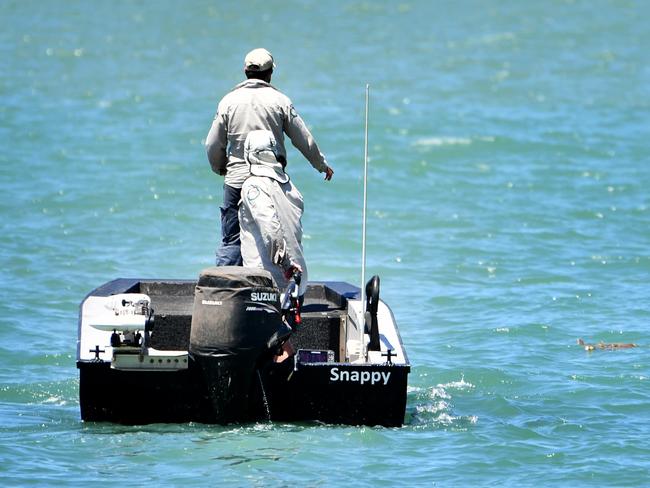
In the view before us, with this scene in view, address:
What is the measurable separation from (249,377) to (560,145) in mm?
14935

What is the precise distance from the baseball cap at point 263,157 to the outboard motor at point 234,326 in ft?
2.48

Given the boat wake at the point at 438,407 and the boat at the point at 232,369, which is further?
the boat wake at the point at 438,407

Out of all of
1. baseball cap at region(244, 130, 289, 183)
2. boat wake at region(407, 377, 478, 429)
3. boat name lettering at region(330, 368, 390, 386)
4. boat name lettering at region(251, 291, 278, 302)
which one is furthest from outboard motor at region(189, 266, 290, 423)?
boat wake at region(407, 377, 478, 429)

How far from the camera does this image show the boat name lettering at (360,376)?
311 inches

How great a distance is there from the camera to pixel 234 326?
300 inches

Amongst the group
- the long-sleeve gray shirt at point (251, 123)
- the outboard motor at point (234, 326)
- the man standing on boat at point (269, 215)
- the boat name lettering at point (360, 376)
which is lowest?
the boat name lettering at point (360, 376)

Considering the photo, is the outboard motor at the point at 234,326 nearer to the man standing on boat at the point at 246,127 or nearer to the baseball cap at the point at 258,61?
the man standing on boat at the point at 246,127

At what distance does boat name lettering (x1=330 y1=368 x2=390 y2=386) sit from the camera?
7.91m

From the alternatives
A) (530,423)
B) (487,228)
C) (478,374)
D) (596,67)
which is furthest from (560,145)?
(530,423)

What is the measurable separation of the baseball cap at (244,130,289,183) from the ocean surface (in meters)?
1.41

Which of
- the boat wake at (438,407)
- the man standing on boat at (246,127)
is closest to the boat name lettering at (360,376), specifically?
the boat wake at (438,407)

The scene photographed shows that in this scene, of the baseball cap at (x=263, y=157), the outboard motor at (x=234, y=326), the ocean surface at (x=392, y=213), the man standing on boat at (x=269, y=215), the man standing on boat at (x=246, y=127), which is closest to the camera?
the outboard motor at (x=234, y=326)

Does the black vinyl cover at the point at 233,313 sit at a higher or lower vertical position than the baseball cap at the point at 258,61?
lower

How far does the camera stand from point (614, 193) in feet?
61.8
